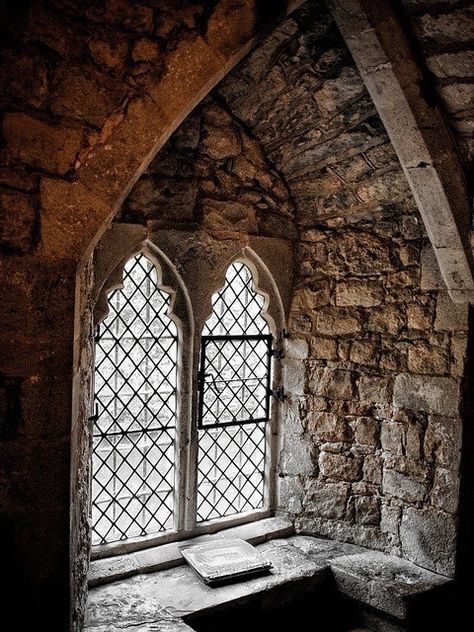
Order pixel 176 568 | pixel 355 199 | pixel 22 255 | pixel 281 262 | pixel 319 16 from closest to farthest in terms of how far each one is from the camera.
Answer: pixel 22 255 → pixel 319 16 → pixel 176 568 → pixel 355 199 → pixel 281 262

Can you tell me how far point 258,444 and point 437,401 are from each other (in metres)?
1.40

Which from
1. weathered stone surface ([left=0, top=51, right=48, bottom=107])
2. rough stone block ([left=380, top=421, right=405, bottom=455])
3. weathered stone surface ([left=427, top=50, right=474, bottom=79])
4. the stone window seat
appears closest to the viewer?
weathered stone surface ([left=0, top=51, right=48, bottom=107])

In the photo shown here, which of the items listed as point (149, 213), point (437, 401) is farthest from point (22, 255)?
point (437, 401)

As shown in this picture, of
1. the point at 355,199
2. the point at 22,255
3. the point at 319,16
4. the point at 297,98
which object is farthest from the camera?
the point at 355,199

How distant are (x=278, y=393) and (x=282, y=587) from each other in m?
1.37

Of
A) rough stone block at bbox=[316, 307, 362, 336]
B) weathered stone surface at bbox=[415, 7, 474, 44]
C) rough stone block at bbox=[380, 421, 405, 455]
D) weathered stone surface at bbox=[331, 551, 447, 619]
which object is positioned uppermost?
weathered stone surface at bbox=[415, 7, 474, 44]

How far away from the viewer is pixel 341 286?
13.5 feet

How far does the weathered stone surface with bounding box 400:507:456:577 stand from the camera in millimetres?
3594

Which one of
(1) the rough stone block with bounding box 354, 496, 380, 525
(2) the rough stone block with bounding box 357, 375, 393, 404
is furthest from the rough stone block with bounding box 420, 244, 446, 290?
(1) the rough stone block with bounding box 354, 496, 380, 525

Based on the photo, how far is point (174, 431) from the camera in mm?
3875

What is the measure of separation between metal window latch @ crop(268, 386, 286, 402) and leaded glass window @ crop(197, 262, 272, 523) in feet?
0.12

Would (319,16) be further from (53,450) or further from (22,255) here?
(53,450)

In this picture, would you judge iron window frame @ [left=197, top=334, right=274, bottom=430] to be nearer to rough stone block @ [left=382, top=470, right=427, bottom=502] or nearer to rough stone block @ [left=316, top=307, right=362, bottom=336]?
rough stone block @ [left=316, top=307, right=362, bottom=336]

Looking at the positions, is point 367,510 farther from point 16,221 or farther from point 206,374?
point 16,221
